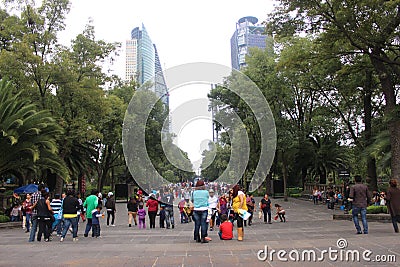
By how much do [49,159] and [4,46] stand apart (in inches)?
376

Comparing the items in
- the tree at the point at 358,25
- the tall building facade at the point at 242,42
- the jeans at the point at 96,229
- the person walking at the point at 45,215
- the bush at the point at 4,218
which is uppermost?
the tall building facade at the point at 242,42

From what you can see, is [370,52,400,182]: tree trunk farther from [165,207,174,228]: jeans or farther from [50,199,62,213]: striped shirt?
[50,199,62,213]: striped shirt

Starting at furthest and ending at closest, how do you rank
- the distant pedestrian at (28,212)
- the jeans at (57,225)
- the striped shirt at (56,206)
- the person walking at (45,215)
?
the distant pedestrian at (28,212) < the jeans at (57,225) < the striped shirt at (56,206) < the person walking at (45,215)

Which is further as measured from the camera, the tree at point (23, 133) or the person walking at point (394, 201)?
the tree at point (23, 133)

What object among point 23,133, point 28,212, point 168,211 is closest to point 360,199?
point 168,211

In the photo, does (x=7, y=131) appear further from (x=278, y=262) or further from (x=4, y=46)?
(x=278, y=262)

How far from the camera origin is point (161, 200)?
16.0 meters

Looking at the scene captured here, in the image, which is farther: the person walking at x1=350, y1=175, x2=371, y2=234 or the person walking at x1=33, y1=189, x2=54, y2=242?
the person walking at x1=33, y1=189, x2=54, y2=242

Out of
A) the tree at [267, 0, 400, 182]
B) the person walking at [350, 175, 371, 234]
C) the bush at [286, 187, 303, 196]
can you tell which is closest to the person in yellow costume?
the person walking at [350, 175, 371, 234]

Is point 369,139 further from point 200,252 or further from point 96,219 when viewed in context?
point 200,252

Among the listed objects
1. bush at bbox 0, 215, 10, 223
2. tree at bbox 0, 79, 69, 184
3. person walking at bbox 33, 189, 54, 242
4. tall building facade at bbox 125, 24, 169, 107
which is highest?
tall building facade at bbox 125, 24, 169, 107

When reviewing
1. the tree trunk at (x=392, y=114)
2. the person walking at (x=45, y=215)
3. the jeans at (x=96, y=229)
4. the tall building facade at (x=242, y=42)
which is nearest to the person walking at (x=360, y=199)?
the tree trunk at (x=392, y=114)

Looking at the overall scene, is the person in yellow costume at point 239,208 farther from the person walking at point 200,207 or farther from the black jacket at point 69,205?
the black jacket at point 69,205

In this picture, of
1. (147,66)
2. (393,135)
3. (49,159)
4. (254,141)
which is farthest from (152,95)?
(393,135)
